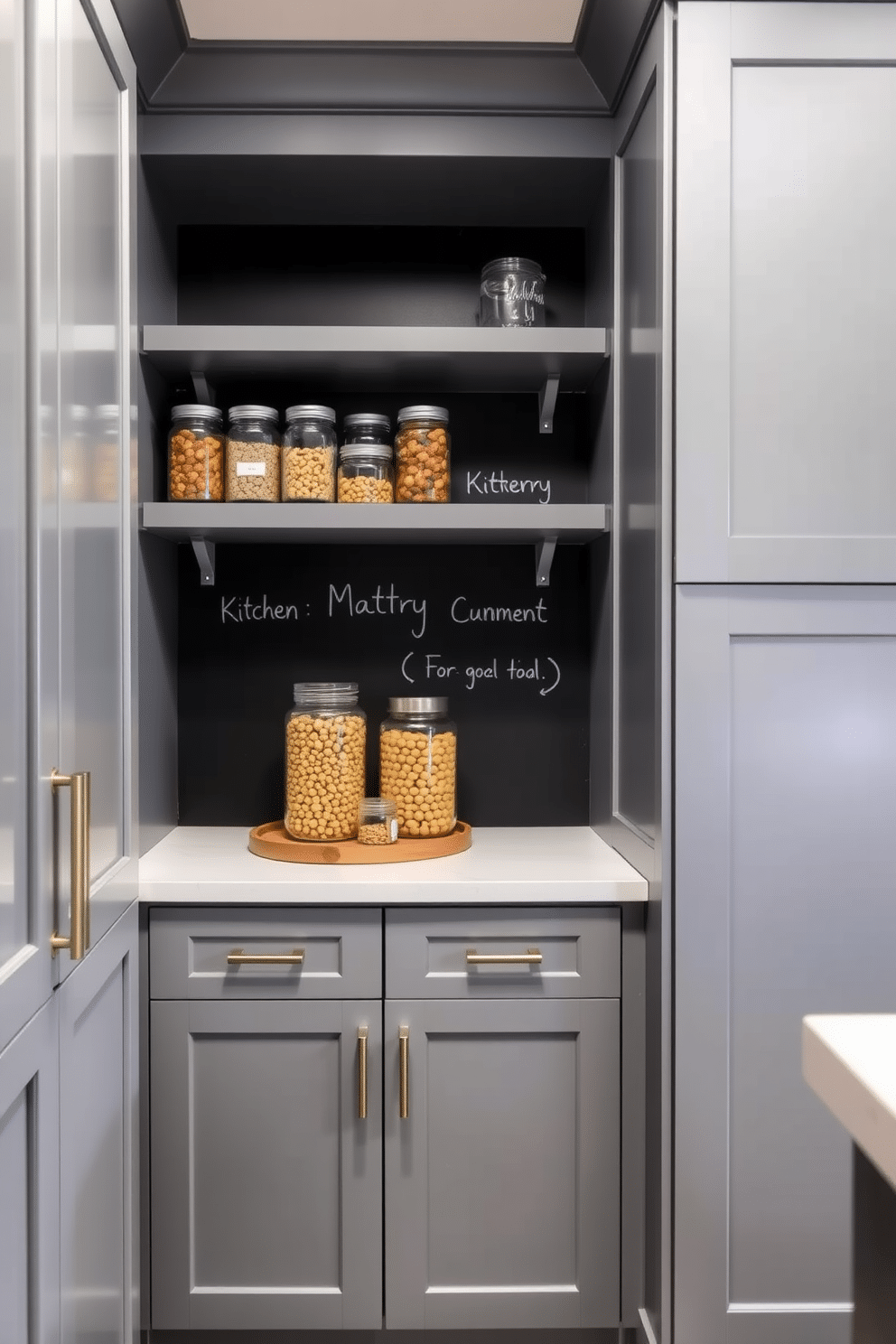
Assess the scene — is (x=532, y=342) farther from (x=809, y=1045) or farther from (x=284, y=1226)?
(x=284, y=1226)

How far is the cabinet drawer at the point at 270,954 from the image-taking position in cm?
166

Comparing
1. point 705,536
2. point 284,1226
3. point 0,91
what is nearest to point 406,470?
point 705,536

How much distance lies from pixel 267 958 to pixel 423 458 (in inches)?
38.1

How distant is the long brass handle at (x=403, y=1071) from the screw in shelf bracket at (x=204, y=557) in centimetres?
101

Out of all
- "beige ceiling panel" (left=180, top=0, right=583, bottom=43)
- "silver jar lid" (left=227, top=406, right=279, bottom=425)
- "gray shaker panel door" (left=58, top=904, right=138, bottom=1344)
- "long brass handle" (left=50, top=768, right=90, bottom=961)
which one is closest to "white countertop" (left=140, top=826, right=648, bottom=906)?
"gray shaker panel door" (left=58, top=904, right=138, bottom=1344)

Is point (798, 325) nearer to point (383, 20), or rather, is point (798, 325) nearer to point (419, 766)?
point (383, 20)

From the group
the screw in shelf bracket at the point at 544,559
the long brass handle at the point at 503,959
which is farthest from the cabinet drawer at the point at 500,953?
the screw in shelf bracket at the point at 544,559

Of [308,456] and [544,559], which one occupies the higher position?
[308,456]

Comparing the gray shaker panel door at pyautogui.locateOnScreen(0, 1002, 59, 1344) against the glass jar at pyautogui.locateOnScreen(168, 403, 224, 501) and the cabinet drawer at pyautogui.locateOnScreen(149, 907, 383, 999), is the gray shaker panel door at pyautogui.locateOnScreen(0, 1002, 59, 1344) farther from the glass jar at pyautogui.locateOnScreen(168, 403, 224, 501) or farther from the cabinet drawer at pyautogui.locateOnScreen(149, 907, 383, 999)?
the glass jar at pyautogui.locateOnScreen(168, 403, 224, 501)

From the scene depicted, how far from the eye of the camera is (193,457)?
6.15ft

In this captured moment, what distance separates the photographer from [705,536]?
1.53m

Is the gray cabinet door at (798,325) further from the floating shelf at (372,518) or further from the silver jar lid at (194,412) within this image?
the silver jar lid at (194,412)

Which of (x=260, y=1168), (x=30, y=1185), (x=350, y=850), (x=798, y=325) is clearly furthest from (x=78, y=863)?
(x=798, y=325)

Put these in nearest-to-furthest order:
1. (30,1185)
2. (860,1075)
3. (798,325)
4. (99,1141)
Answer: (860,1075), (30,1185), (99,1141), (798,325)
